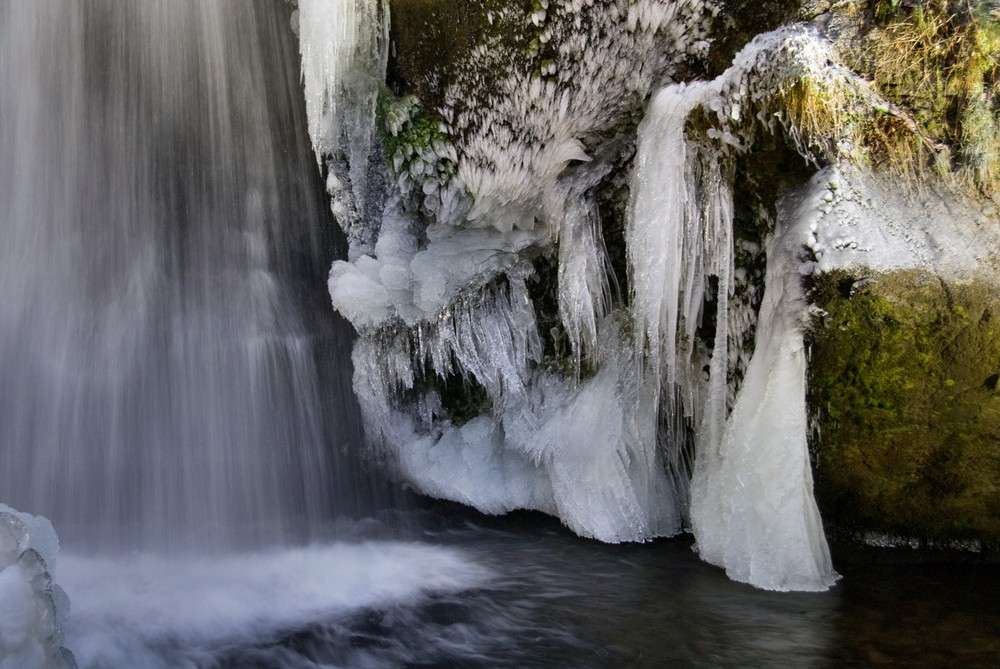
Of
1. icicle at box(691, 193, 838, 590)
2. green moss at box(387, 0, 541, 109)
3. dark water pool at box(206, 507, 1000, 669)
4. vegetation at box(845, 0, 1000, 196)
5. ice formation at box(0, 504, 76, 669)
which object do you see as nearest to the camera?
ice formation at box(0, 504, 76, 669)

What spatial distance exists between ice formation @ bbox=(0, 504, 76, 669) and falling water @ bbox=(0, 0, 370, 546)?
2.32m

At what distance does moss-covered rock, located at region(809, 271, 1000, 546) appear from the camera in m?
3.54

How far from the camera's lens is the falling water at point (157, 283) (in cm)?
499

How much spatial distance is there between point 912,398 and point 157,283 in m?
4.54

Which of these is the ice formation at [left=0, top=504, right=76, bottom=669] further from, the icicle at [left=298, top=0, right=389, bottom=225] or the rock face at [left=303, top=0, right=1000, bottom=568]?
the icicle at [left=298, top=0, right=389, bottom=225]

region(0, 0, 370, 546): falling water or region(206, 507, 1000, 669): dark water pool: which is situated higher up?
region(0, 0, 370, 546): falling water

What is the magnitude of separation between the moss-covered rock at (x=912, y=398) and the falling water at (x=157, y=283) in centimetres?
332

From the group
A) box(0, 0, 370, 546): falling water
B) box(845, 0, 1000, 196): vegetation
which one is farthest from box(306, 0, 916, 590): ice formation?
box(0, 0, 370, 546): falling water

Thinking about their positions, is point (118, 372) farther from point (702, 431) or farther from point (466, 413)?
point (702, 431)

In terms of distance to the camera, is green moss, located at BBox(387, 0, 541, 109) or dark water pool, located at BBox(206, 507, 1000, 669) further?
green moss, located at BBox(387, 0, 541, 109)

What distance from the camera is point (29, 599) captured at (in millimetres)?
2377

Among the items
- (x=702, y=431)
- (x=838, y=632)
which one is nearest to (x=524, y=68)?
(x=702, y=431)

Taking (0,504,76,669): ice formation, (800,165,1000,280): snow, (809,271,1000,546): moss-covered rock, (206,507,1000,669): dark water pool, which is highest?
(800,165,1000,280): snow

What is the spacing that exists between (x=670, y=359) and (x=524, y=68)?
67.6 inches
